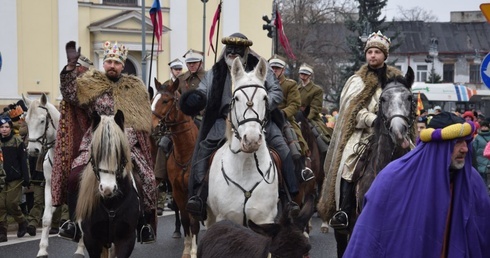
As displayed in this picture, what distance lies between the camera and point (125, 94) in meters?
10.2

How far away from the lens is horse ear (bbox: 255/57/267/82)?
8.92 m

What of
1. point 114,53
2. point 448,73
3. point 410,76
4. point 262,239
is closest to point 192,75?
point 114,53

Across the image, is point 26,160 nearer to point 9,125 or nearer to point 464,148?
point 9,125

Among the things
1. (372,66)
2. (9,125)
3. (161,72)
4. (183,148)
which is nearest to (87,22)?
(161,72)

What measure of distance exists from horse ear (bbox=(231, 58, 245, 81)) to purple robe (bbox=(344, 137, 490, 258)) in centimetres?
323

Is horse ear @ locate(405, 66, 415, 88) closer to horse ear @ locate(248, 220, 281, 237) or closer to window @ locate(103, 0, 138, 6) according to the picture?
horse ear @ locate(248, 220, 281, 237)

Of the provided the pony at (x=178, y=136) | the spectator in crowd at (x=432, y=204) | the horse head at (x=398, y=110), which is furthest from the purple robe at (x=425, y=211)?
the pony at (x=178, y=136)

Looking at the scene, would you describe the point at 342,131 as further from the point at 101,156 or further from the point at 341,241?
the point at 101,156

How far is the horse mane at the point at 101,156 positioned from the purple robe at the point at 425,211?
3.65m

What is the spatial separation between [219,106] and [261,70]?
925 mm

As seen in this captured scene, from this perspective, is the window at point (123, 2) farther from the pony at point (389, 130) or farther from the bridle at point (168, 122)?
the pony at point (389, 130)

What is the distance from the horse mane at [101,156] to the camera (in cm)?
888

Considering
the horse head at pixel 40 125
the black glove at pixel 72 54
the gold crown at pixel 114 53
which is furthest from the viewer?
the horse head at pixel 40 125

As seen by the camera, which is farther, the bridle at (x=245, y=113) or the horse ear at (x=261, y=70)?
the horse ear at (x=261, y=70)
